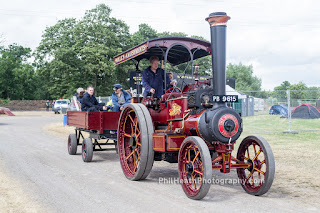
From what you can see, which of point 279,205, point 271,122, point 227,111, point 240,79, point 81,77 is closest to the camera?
point 279,205

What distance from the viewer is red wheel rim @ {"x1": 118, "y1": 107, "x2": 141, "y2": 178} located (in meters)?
5.82

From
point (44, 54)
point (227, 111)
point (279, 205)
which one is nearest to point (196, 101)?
point (227, 111)

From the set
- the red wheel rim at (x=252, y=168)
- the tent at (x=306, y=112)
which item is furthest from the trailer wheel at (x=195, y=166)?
the tent at (x=306, y=112)

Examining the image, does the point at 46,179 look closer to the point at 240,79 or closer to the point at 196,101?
the point at 196,101

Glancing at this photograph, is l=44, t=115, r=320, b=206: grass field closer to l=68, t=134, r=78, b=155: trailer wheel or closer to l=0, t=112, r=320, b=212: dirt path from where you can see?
l=0, t=112, r=320, b=212: dirt path

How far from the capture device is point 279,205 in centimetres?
423

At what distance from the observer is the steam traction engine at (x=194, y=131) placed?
14.7ft

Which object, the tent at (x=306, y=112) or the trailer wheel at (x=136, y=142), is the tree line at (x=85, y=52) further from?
the trailer wheel at (x=136, y=142)

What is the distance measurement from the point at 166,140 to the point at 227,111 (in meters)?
1.08

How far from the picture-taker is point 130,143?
233 inches

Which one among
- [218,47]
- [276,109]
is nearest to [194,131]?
[218,47]

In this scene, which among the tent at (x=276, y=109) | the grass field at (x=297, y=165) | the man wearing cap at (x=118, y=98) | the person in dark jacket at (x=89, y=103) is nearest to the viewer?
the grass field at (x=297, y=165)

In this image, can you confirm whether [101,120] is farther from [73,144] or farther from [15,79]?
[15,79]

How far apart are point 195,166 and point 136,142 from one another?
161 centimetres
